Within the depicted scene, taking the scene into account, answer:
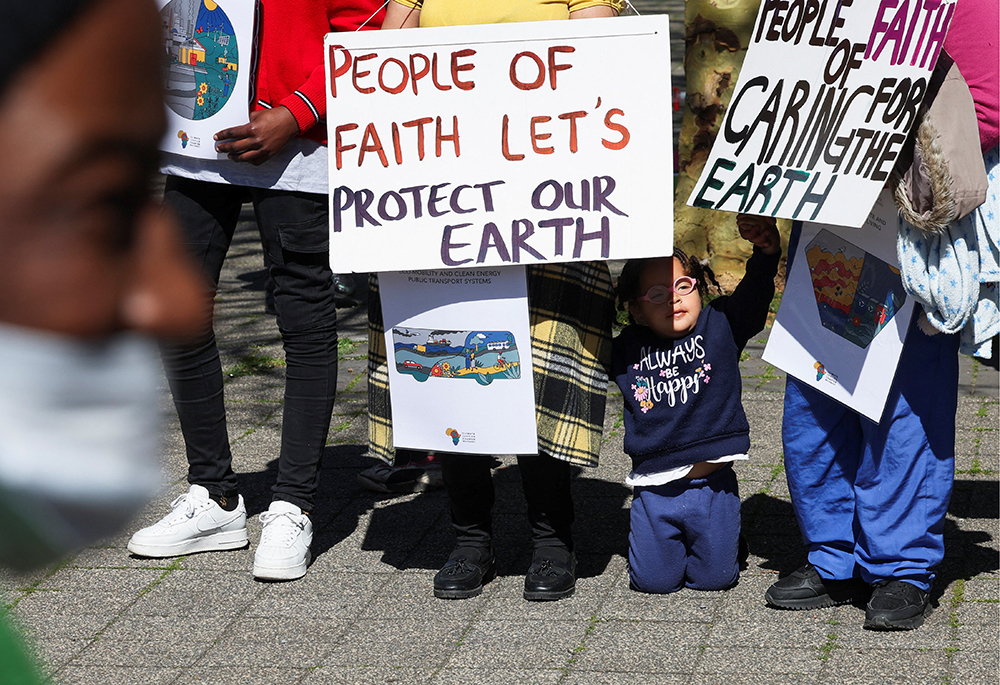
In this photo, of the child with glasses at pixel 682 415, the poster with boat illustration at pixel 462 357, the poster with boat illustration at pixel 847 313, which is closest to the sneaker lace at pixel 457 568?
the poster with boat illustration at pixel 462 357

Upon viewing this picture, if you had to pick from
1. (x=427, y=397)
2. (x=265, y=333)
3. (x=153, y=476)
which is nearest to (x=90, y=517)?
(x=153, y=476)

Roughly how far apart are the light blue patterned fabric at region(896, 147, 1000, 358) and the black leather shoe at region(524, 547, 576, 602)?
51.7 inches

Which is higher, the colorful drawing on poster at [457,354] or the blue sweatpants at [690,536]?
the colorful drawing on poster at [457,354]

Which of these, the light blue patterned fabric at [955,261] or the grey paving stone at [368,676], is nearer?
the light blue patterned fabric at [955,261]

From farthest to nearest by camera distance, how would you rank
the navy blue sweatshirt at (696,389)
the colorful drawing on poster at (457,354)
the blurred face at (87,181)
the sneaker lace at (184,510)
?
the sneaker lace at (184,510) < the navy blue sweatshirt at (696,389) < the colorful drawing on poster at (457,354) < the blurred face at (87,181)

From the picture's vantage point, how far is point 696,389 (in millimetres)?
3604

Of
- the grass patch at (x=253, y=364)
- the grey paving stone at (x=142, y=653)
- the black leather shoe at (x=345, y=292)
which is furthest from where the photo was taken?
the black leather shoe at (x=345, y=292)

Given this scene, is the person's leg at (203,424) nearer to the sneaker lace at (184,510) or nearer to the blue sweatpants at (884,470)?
the sneaker lace at (184,510)

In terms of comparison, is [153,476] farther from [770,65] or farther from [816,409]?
[816,409]

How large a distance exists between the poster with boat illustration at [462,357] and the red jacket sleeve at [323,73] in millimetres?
614

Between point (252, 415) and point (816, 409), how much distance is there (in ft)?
9.67

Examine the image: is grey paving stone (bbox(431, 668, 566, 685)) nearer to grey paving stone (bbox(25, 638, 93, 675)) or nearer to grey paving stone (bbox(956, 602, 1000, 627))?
grey paving stone (bbox(25, 638, 93, 675))

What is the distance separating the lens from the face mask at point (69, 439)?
2.37 feet

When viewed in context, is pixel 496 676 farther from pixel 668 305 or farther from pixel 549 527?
pixel 668 305
